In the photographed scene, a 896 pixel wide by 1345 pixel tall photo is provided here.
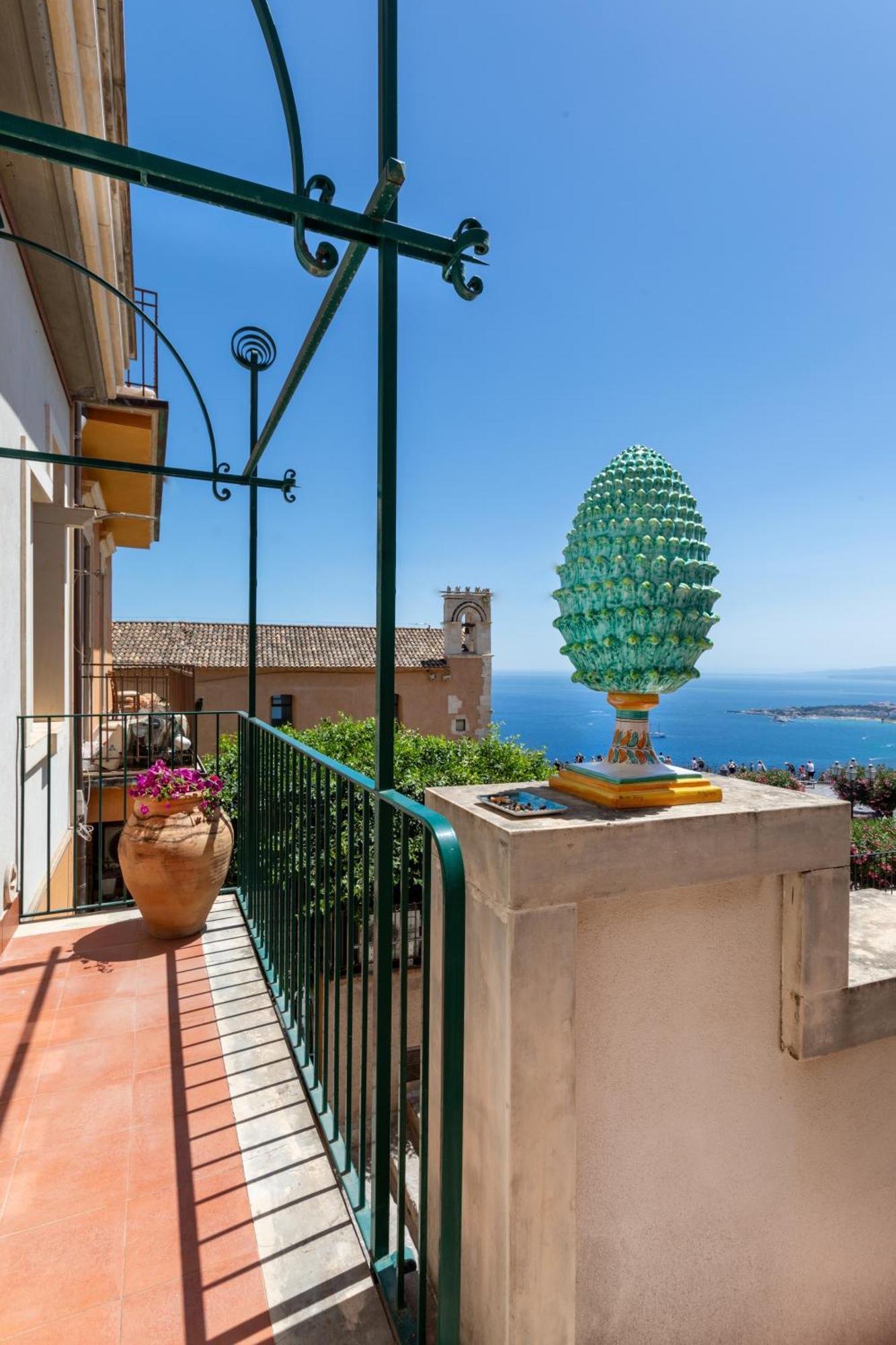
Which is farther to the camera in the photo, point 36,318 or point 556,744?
point 556,744

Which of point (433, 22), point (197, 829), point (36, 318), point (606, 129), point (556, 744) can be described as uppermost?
point (606, 129)

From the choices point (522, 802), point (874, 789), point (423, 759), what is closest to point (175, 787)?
point (522, 802)

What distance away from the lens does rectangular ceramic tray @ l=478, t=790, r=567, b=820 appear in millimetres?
1302

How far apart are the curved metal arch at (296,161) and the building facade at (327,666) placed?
19511 mm

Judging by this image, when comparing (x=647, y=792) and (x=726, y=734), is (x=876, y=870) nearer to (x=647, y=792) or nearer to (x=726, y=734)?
(x=647, y=792)

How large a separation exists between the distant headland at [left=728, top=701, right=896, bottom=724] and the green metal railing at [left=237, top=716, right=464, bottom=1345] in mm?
120678

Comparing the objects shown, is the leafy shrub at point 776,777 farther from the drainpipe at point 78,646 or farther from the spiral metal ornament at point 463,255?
the spiral metal ornament at point 463,255

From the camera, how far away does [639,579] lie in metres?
1.48

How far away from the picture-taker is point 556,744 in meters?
107

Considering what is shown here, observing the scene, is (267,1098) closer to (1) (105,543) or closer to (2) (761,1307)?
(2) (761,1307)

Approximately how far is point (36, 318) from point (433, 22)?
3.70 metres

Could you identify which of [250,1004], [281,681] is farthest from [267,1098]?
[281,681]

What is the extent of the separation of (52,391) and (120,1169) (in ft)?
16.5

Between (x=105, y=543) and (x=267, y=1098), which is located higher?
(x=105, y=543)
